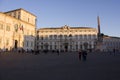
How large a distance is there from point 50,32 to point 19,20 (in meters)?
29.9

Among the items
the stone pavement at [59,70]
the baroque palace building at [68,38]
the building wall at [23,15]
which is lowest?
the stone pavement at [59,70]

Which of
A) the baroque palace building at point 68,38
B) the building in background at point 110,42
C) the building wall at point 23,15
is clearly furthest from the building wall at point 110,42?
the building wall at point 23,15

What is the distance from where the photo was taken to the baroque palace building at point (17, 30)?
45.8 meters

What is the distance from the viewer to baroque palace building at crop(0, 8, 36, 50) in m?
45.8

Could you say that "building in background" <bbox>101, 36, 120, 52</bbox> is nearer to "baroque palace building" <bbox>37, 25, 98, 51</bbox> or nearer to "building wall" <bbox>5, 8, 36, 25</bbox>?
"baroque palace building" <bbox>37, 25, 98, 51</bbox>

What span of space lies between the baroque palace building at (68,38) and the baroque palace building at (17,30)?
17366 millimetres

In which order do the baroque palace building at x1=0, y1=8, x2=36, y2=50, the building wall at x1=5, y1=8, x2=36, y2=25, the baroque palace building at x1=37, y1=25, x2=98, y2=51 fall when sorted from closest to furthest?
the baroque palace building at x1=0, y1=8, x2=36, y2=50 → the building wall at x1=5, y1=8, x2=36, y2=25 → the baroque palace building at x1=37, y1=25, x2=98, y2=51

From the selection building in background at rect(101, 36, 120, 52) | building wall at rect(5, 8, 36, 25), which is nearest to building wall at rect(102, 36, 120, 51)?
building in background at rect(101, 36, 120, 52)

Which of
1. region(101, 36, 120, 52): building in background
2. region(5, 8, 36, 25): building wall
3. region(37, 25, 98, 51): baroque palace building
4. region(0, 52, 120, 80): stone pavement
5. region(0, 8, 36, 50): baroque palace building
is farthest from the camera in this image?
region(101, 36, 120, 52): building in background

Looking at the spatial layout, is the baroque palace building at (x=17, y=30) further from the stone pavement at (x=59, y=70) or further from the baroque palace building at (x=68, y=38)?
the stone pavement at (x=59, y=70)

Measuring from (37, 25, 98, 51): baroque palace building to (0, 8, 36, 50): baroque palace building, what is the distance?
57.0 ft

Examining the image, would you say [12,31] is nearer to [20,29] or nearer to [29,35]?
[20,29]

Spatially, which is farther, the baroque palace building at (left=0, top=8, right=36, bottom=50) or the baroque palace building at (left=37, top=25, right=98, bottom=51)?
the baroque palace building at (left=37, top=25, right=98, bottom=51)

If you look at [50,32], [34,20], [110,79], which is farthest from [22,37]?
[110,79]
